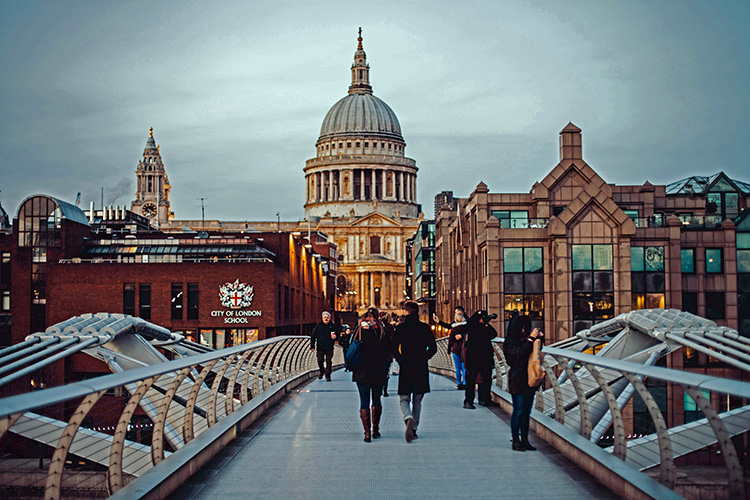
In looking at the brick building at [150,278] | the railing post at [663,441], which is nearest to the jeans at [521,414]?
the railing post at [663,441]

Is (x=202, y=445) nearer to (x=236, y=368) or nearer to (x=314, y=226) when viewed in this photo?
(x=236, y=368)

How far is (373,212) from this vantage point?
611 feet

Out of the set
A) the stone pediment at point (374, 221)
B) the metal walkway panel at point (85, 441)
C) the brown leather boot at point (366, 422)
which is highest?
the stone pediment at point (374, 221)

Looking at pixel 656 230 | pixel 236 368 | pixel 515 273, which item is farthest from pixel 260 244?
pixel 236 368

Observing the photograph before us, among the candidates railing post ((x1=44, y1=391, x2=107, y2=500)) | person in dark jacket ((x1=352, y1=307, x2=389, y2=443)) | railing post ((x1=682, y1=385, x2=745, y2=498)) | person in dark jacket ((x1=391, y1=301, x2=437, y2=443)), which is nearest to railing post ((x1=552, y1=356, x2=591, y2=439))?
person in dark jacket ((x1=391, y1=301, x2=437, y2=443))

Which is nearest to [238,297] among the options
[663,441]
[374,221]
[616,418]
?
[616,418]

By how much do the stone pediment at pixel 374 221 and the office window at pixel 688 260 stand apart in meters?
138

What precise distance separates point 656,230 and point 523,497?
4031 centimetres

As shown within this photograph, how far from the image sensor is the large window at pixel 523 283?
45.9 m

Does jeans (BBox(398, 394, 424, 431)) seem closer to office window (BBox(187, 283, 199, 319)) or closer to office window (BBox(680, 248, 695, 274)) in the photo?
office window (BBox(680, 248, 695, 274))

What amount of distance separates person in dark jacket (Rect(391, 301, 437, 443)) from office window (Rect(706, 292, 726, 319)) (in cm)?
3948

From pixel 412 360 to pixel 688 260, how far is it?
1543 inches

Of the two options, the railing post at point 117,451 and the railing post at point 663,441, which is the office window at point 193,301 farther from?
the railing post at point 663,441

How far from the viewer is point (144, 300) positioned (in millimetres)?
58750
